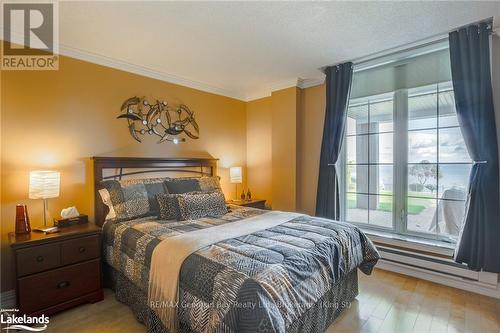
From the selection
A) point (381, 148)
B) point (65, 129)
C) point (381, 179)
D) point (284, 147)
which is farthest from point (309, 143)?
point (65, 129)

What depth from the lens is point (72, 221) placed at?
2.41m

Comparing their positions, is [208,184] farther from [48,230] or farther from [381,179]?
[381,179]

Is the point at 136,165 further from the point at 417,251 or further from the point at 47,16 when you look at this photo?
the point at 417,251

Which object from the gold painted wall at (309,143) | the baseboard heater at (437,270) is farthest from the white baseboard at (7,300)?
the baseboard heater at (437,270)

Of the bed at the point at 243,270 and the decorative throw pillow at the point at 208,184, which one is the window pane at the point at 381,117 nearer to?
the bed at the point at 243,270

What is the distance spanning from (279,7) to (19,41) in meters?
2.44

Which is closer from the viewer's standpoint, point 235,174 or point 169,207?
point 169,207

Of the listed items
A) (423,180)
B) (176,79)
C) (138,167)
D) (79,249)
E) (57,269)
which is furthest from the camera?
(176,79)

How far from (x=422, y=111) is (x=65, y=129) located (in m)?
3.99

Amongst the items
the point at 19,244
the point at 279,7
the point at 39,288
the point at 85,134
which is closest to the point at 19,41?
the point at 85,134

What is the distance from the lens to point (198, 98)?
12.5 ft

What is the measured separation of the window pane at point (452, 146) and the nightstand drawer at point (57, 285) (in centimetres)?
378

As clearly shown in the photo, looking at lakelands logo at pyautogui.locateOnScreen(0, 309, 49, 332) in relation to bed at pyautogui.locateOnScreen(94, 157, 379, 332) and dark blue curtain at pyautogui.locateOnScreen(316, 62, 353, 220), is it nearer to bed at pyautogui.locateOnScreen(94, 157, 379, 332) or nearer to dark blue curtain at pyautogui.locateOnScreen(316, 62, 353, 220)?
bed at pyautogui.locateOnScreen(94, 157, 379, 332)

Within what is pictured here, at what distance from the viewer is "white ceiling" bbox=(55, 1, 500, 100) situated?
6.53ft
